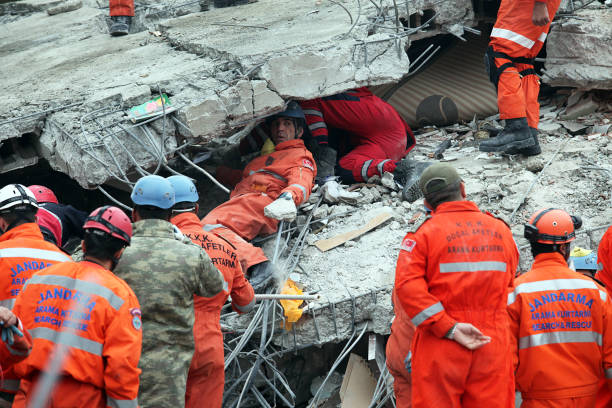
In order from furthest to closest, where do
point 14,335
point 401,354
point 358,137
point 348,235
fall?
point 358,137
point 348,235
point 401,354
point 14,335

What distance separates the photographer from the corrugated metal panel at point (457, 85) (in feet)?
22.9

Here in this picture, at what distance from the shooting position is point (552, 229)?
3.08m

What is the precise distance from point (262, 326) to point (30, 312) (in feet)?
6.28

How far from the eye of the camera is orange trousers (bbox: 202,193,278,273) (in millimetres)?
4453

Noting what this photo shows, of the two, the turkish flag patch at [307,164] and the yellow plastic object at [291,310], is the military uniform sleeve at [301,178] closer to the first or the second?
the turkish flag patch at [307,164]

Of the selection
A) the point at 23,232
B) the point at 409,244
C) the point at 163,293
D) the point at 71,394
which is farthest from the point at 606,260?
the point at 23,232

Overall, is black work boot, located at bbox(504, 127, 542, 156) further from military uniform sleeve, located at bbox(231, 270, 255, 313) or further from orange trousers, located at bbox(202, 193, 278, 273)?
military uniform sleeve, located at bbox(231, 270, 255, 313)

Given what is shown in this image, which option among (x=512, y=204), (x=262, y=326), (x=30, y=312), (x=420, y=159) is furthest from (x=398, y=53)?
(x=30, y=312)

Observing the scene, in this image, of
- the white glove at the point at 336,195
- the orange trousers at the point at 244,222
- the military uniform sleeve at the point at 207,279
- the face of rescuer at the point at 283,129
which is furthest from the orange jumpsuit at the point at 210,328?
the face of rescuer at the point at 283,129


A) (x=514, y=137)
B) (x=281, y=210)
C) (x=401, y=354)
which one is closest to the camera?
(x=401, y=354)

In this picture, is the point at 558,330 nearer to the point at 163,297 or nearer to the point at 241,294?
the point at 241,294

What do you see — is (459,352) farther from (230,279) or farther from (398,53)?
(398,53)

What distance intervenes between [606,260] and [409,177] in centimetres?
217

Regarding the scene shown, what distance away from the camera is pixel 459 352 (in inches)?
116
